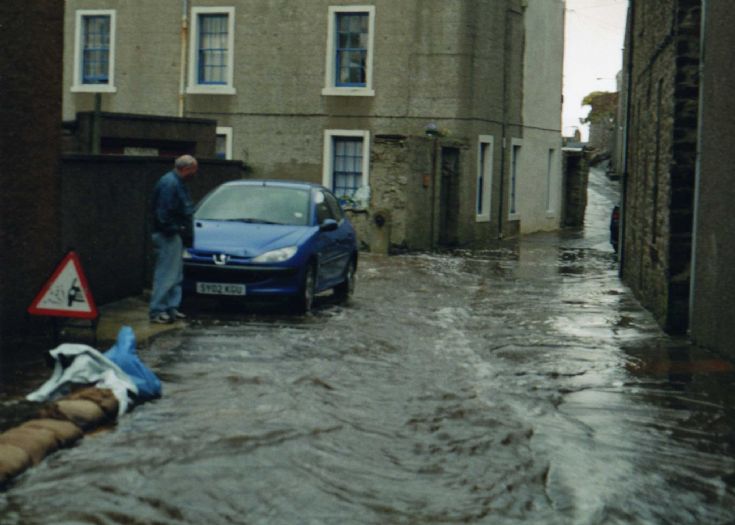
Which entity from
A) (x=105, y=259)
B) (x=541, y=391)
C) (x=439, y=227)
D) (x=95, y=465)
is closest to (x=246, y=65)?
(x=439, y=227)

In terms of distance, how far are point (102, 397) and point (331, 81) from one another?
26.0 meters

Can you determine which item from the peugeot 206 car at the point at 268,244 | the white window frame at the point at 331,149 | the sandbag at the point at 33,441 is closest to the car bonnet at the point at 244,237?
the peugeot 206 car at the point at 268,244

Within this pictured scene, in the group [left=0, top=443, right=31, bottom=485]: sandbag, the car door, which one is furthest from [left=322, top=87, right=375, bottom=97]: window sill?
[left=0, top=443, right=31, bottom=485]: sandbag

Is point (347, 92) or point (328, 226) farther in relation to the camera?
point (347, 92)

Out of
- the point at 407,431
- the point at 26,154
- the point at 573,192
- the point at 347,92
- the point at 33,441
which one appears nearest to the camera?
the point at 33,441

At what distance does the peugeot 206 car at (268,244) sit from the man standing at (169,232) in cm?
83

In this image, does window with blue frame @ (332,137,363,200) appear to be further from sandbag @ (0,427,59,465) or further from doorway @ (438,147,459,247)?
sandbag @ (0,427,59,465)

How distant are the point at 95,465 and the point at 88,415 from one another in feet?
3.95

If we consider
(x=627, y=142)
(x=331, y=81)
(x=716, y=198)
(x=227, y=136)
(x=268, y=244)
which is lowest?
(x=268, y=244)

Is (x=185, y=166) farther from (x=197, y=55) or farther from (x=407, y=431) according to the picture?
(x=197, y=55)

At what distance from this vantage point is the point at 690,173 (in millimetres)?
15094

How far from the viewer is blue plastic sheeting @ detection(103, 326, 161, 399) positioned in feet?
31.8

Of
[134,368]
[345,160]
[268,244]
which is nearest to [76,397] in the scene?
[134,368]

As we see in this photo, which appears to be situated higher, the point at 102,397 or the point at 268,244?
the point at 268,244
